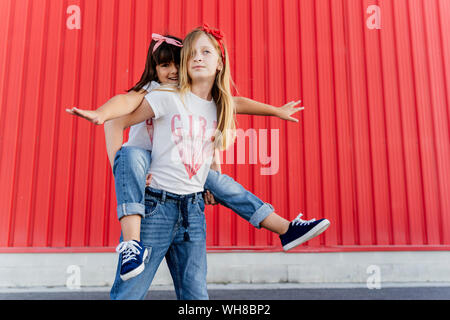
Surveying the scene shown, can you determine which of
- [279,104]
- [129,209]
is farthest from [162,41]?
[279,104]

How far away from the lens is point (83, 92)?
443 centimetres

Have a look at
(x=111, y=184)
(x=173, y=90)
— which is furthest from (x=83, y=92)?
(x=173, y=90)

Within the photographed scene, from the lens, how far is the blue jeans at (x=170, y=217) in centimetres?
136

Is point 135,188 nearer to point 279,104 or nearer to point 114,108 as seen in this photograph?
point 114,108

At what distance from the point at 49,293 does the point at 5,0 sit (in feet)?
14.0

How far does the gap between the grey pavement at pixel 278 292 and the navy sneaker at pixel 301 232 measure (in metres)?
2.07

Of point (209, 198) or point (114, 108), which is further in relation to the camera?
point (209, 198)

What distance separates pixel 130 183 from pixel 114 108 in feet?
1.10

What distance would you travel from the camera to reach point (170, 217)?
146cm

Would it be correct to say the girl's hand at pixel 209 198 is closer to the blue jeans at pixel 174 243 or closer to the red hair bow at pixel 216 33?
the blue jeans at pixel 174 243

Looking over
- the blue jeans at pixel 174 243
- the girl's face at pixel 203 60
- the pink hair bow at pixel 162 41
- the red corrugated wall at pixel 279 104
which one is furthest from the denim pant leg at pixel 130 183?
the red corrugated wall at pixel 279 104

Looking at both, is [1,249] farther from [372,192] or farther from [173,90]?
[372,192]

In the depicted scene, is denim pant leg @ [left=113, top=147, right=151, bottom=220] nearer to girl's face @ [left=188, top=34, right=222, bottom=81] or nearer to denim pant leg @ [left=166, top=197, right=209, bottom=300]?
denim pant leg @ [left=166, top=197, right=209, bottom=300]

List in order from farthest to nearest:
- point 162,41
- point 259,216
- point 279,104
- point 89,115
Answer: point 279,104 → point 162,41 → point 259,216 → point 89,115
